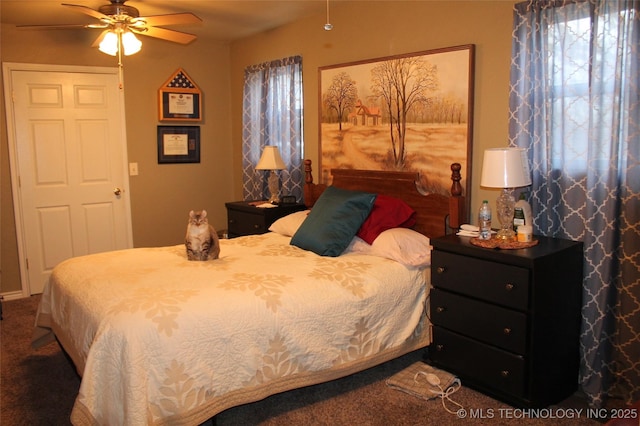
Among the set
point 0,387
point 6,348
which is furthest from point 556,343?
point 6,348

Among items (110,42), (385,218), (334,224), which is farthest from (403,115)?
(110,42)

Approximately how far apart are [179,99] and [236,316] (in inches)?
135

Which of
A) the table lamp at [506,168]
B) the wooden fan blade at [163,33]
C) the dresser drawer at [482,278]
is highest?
the wooden fan blade at [163,33]

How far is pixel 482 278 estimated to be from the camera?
266cm

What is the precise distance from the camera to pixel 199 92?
17.5 feet

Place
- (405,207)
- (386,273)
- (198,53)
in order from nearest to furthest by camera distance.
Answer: (386,273) → (405,207) → (198,53)

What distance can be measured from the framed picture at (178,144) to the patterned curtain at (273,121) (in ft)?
1.81

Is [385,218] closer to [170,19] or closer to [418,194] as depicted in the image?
[418,194]

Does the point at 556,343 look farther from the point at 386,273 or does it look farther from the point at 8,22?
the point at 8,22

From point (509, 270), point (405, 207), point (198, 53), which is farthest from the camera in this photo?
point (198, 53)

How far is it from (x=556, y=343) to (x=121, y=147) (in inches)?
161

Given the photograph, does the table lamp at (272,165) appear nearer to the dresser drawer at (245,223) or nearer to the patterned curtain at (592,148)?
the dresser drawer at (245,223)

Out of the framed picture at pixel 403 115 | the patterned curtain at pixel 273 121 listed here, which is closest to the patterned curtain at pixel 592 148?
the framed picture at pixel 403 115

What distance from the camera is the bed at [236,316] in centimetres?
219
